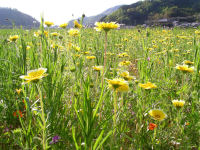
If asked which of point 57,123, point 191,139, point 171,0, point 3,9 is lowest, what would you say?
point 191,139

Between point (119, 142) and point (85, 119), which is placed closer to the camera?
point (85, 119)

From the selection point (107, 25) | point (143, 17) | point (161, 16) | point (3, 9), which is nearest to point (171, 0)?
point (143, 17)

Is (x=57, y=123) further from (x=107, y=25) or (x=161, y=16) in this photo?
(x=161, y=16)

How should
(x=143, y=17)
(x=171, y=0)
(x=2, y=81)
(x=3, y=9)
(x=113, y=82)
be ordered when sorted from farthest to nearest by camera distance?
1. (x=3, y=9)
2. (x=171, y=0)
3. (x=143, y=17)
4. (x=2, y=81)
5. (x=113, y=82)

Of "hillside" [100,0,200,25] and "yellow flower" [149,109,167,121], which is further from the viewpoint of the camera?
"hillside" [100,0,200,25]

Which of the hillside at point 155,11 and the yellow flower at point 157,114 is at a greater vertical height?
the hillside at point 155,11

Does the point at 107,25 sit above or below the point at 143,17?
below

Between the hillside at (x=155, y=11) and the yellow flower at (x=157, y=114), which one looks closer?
the yellow flower at (x=157, y=114)

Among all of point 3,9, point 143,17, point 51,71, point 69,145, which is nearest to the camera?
point 69,145

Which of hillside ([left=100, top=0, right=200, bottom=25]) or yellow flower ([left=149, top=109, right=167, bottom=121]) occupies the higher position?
hillside ([left=100, top=0, right=200, bottom=25])

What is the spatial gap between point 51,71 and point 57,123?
39cm

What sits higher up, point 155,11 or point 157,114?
point 155,11

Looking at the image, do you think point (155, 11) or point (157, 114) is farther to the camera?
point (155, 11)

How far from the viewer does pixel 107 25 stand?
126 cm
